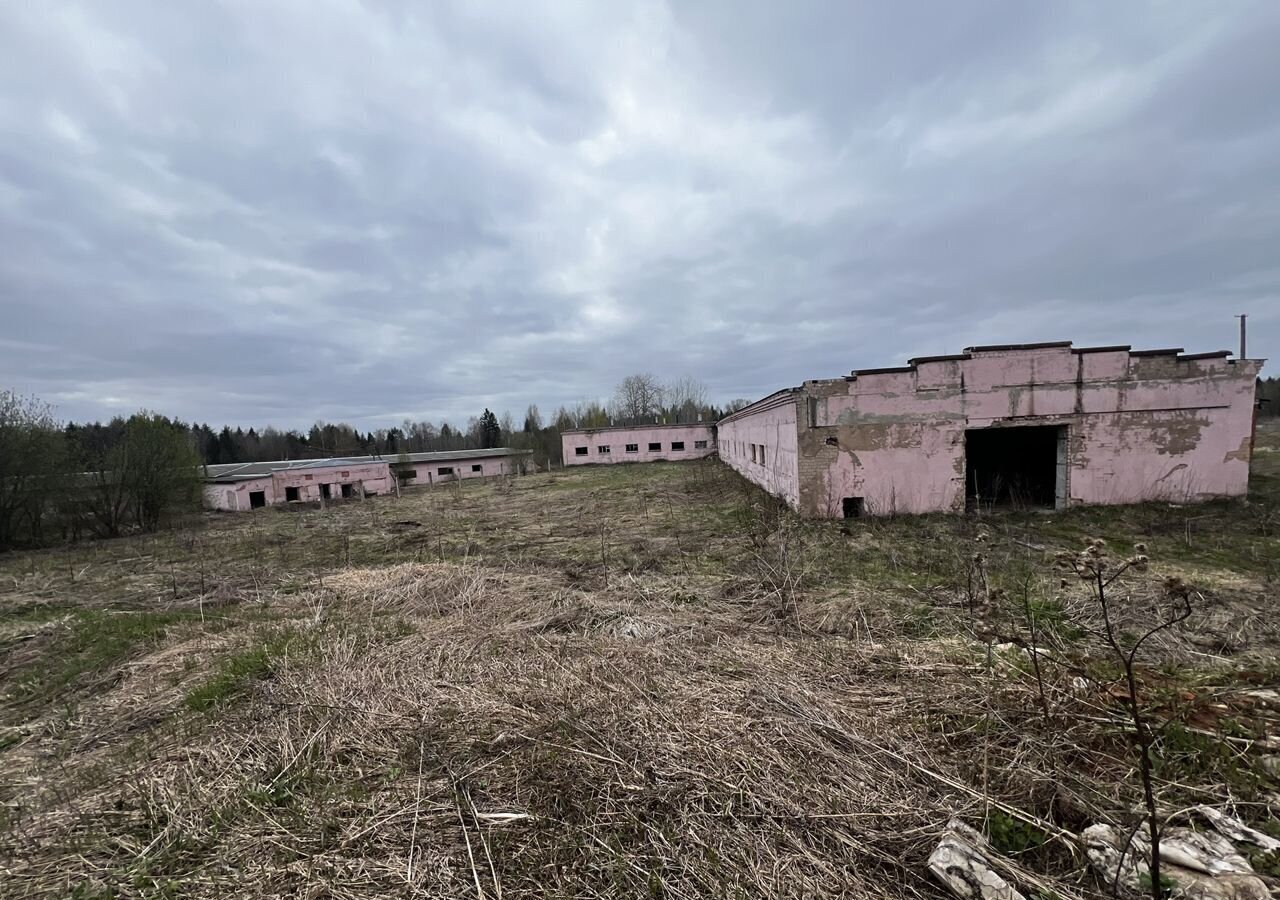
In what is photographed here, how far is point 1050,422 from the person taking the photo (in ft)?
36.2

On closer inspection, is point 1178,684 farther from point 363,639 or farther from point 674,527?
point 674,527

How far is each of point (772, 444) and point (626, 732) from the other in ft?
41.4

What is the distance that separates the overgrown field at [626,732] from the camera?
244 centimetres

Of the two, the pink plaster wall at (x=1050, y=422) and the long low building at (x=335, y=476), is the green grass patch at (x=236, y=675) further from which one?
the long low building at (x=335, y=476)

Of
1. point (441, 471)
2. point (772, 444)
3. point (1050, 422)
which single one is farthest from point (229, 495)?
point (1050, 422)

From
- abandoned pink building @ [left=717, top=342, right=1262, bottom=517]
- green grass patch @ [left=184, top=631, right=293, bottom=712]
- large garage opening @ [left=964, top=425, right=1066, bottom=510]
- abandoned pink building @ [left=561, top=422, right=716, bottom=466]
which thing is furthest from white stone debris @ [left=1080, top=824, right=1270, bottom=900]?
abandoned pink building @ [left=561, top=422, right=716, bottom=466]

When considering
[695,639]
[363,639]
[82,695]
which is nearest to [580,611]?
[695,639]

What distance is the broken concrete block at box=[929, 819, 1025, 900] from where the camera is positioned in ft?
6.85

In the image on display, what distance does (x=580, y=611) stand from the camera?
6.09 metres

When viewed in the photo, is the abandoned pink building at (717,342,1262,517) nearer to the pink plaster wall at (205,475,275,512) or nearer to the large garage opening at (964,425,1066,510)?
the large garage opening at (964,425,1066,510)

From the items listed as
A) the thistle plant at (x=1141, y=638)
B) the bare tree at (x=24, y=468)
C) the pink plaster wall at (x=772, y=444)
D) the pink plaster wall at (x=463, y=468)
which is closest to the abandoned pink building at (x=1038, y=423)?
the pink plaster wall at (x=772, y=444)

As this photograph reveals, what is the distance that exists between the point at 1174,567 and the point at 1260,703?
5373 millimetres

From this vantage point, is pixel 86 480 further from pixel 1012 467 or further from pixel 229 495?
pixel 1012 467

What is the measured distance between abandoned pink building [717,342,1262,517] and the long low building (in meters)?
27.7
